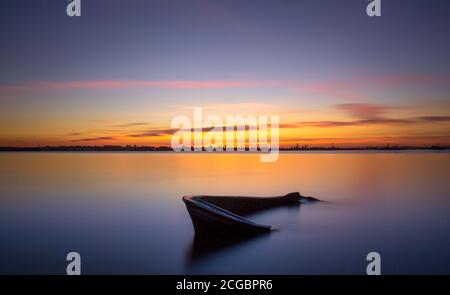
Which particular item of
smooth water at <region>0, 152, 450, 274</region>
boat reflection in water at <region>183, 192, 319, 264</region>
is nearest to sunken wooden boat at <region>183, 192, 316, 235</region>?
boat reflection in water at <region>183, 192, 319, 264</region>

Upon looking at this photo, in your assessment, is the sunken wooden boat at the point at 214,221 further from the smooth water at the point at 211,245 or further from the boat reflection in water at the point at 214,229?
the smooth water at the point at 211,245

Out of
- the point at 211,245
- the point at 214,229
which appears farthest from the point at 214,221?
the point at 211,245

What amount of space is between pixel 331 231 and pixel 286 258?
9.99 feet

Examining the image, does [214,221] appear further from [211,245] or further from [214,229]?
[211,245]

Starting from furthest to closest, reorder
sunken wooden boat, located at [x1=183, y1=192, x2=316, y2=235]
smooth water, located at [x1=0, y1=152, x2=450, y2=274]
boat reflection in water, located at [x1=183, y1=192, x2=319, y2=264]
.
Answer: sunken wooden boat, located at [x1=183, y1=192, x2=316, y2=235] < boat reflection in water, located at [x1=183, y1=192, x2=319, y2=264] < smooth water, located at [x1=0, y1=152, x2=450, y2=274]

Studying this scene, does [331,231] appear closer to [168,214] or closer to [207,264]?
[207,264]

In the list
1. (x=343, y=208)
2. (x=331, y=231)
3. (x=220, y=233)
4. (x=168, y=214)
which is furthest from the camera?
(x=343, y=208)

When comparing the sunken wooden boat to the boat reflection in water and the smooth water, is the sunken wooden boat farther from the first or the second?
the smooth water

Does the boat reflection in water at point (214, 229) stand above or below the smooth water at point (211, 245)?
above

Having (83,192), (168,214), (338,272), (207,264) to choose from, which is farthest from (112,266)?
(83,192)

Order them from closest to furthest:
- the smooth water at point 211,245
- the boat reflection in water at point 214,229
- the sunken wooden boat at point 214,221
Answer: the smooth water at point 211,245, the boat reflection in water at point 214,229, the sunken wooden boat at point 214,221

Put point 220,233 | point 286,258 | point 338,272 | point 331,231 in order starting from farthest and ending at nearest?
point 331,231, point 220,233, point 286,258, point 338,272

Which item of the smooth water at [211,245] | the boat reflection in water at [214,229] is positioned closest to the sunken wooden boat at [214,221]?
the boat reflection in water at [214,229]
